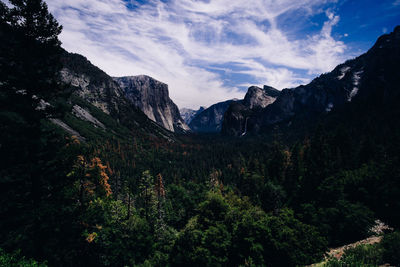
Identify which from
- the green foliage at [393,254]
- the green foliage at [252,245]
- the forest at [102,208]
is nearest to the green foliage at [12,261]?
the forest at [102,208]

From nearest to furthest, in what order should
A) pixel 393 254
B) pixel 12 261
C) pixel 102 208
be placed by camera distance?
pixel 12 261 → pixel 393 254 → pixel 102 208

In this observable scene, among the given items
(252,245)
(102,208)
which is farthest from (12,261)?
(252,245)

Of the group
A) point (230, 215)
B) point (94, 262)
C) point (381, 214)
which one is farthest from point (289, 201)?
point (94, 262)

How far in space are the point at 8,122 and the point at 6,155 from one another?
1879 millimetres

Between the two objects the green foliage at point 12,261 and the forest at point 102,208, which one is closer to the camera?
the green foliage at point 12,261

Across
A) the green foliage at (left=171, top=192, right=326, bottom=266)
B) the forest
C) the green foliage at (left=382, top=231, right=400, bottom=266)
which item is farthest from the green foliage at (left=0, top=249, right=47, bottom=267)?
the green foliage at (left=382, top=231, right=400, bottom=266)

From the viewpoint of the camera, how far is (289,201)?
172ft

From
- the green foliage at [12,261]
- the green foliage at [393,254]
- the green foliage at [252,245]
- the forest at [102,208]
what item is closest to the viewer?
the green foliage at [12,261]

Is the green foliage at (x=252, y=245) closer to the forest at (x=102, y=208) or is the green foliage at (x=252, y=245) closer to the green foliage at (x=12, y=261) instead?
the forest at (x=102, y=208)

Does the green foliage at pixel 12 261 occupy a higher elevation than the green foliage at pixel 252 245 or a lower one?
higher

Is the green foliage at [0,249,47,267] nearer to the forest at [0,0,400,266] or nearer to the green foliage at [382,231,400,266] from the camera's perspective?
Result: the forest at [0,0,400,266]

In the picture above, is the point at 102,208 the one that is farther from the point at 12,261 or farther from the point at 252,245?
the point at 252,245

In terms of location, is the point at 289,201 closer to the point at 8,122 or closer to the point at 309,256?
the point at 309,256

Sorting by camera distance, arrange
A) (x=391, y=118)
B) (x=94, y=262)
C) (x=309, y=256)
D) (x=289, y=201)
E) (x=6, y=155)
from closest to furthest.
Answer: (x=6, y=155), (x=94, y=262), (x=309, y=256), (x=289, y=201), (x=391, y=118)
